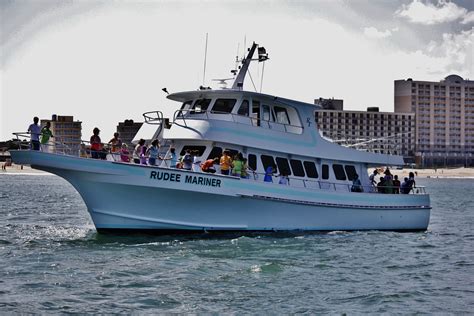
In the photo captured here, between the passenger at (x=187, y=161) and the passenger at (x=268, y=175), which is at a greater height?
the passenger at (x=187, y=161)

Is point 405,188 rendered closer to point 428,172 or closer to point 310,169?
point 310,169

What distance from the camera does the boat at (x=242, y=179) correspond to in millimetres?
20844

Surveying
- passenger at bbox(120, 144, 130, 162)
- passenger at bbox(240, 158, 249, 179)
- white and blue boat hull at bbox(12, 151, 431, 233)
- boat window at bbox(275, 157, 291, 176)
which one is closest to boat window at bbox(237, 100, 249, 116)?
passenger at bbox(240, 158, 249, 179)

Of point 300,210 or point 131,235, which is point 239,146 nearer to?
point 300,210

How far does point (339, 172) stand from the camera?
86.6 ft

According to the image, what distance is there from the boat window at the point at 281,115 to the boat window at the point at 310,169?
1.65 m

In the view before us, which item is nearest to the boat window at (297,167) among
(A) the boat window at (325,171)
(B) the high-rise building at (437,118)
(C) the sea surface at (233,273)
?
(A) the boat window at (325,171)

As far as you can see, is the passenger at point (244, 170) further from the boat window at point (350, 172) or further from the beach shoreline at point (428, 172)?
the beach shoreline at point (428, 172)

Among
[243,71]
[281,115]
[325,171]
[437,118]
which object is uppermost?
[437,118]

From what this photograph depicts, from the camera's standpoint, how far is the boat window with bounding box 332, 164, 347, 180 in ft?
86.1

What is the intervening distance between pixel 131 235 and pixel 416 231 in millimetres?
12233

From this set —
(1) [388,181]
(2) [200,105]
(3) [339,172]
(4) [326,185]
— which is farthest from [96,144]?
(1) [388,181]

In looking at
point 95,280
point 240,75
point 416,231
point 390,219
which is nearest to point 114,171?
point 95,280

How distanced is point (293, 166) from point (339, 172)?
8.18ft
